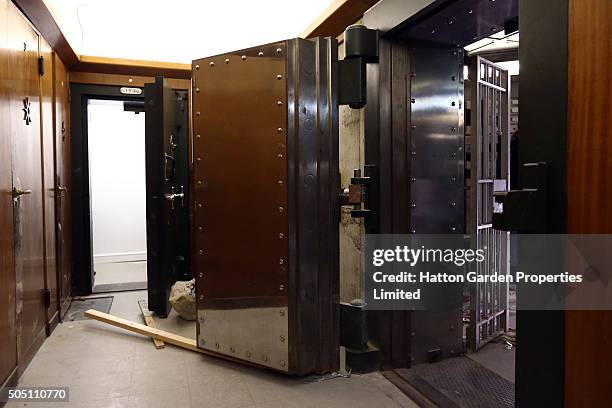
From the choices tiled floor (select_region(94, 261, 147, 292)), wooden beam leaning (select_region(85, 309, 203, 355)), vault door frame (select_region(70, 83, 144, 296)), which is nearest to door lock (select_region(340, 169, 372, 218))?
wooden beam leaning (select_region(85, 309, 203, 355))

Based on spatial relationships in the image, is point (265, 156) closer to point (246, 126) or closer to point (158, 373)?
point (246, 126)

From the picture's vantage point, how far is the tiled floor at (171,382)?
1.89 m

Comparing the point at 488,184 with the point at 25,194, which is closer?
the point at 25,194

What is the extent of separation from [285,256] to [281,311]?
267 mm

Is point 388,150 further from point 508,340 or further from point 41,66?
point 41,66

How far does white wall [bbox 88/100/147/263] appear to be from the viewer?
5586mm

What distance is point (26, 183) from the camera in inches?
92.3

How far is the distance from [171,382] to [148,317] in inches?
43.8

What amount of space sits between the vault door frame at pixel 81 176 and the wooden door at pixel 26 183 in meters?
1.14

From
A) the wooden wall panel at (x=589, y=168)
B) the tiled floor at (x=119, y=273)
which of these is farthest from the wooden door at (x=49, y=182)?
the wooden wall panel at (x=589, y=168)

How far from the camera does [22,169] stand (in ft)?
7.44

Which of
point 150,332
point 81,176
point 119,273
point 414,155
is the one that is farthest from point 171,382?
point 119,273

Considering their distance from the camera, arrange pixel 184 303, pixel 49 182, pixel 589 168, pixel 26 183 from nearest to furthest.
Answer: pixel 589 168
pixel 26 183
pixel 49 182
pixel 184 303

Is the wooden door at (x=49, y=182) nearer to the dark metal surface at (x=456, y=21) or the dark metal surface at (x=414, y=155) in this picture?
the dark metal surface at (x=414, y=155)
